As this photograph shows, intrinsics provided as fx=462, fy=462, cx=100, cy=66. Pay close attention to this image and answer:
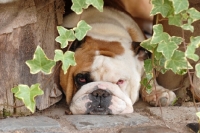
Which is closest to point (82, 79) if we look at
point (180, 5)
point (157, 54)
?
point (157, 54)

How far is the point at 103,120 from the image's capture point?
2207mm

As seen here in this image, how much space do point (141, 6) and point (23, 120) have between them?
73.7 inches

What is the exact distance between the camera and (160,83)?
2.95m

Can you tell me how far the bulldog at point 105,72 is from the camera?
2.44 m

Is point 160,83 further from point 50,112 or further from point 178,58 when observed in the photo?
point 178,58

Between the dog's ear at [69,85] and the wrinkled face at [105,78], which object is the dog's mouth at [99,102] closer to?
the wrinkled face at [105,78]

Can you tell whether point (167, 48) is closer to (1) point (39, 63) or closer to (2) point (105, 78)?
(1) point (39, 63)

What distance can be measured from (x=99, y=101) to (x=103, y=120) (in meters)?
0.23

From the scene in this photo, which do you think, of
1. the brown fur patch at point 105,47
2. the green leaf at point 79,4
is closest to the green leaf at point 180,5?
the green leaf at point 79,4

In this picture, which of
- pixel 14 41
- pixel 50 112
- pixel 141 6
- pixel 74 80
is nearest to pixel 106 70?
pixel 74 80

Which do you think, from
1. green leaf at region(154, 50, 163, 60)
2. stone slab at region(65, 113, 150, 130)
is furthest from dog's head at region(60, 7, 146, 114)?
green leaf at region(154, 50, 163, 60)

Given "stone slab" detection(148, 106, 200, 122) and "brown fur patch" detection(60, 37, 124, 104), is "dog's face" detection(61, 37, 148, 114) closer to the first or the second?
"brown fur patch" detection(60, 37, 124, 104)

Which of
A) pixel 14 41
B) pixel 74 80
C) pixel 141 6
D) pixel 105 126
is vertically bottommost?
pixel 105 126

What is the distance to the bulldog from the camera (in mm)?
2436
